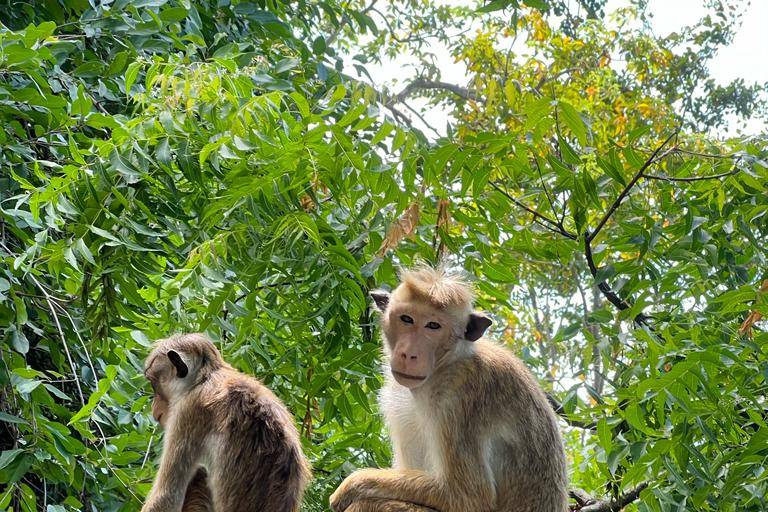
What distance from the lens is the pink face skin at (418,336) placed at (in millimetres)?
4391

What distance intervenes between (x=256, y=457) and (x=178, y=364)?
0.64 metres

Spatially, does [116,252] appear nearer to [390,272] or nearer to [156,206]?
[156,206]

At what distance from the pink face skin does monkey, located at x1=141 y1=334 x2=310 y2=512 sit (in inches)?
25.7

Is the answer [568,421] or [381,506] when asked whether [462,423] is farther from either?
[568,421]

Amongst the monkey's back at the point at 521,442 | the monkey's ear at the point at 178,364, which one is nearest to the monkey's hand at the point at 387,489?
the monkey's back at the point at 521,442

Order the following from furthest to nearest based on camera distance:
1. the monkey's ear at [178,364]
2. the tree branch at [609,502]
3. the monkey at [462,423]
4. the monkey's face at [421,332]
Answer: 1. the tree branch at [609,502]
2. the monkey's ear at [178,364]
3. the monkey at [462,423]
4. the monkey's face at [421,332]

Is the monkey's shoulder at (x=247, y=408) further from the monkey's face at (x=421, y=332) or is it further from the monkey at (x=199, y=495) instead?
the monkey's face at (x=421, y=332)

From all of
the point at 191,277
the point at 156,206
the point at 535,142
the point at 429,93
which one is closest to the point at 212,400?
the point at 191,277

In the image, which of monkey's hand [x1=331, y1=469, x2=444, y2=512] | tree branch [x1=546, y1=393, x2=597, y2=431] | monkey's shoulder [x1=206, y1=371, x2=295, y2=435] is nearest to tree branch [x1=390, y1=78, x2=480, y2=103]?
tree branch [x1=546, y1=393, x2=597, y2=431]

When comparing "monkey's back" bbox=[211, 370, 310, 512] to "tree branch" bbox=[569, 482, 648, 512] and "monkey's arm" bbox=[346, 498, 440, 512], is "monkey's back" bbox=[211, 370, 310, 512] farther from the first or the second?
"tree branch" bbox=[569, 482, 648, 512]

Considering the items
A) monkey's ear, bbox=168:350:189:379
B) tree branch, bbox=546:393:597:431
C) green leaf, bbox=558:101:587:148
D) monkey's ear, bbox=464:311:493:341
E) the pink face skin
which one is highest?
green leaf, bbox=558:101:587:148

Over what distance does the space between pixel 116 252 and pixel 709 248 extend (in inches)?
121

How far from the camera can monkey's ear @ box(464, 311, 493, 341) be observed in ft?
15.2

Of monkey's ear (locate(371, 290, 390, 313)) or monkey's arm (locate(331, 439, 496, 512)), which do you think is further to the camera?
monkey's ear (locate(371, 290, 390, 313))
